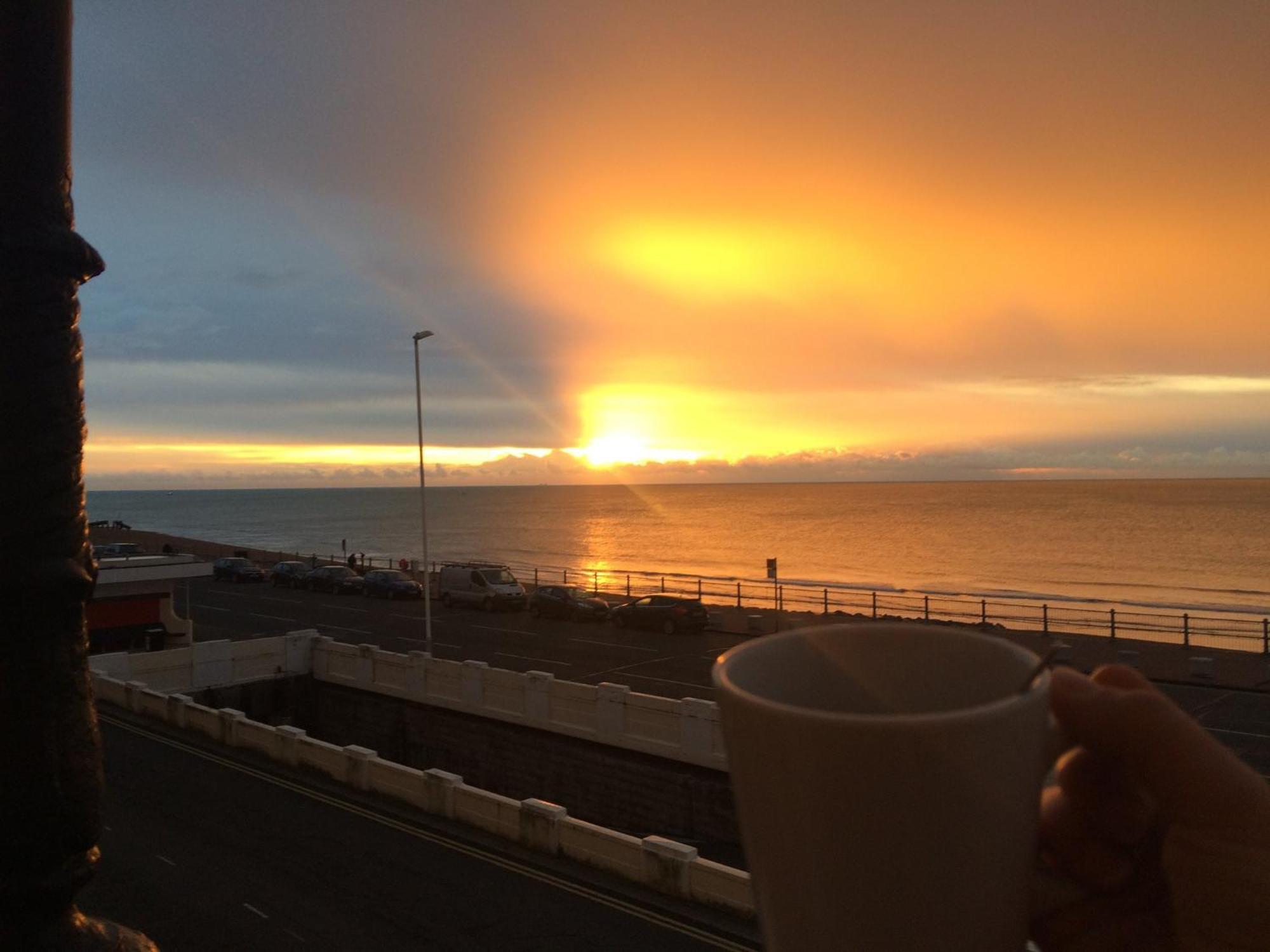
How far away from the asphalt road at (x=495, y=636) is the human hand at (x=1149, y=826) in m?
20.4

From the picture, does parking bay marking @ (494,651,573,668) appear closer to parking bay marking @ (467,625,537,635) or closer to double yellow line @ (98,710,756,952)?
parking bay marking @ (467,625,537,635)

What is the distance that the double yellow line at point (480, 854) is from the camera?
1009 centimetres

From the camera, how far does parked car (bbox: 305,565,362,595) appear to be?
4597cm

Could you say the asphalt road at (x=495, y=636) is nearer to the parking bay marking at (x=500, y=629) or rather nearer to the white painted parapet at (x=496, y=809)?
the parking bay marking at (x=500, y=629)

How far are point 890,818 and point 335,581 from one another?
4798 cm

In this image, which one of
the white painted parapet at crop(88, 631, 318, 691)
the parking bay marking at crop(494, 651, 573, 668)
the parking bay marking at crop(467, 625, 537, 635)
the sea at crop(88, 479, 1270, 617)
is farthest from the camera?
the sea at crop(88, 479, 1270, 617)

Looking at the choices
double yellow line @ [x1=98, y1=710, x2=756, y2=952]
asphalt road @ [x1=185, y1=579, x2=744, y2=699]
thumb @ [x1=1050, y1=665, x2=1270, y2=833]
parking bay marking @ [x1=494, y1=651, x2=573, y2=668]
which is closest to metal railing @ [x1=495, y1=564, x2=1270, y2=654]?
asphalt road @ [x1=185, y1=579, x2=744, y2=699]

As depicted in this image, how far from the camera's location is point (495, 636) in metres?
32.0

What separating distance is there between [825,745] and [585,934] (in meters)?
9.97

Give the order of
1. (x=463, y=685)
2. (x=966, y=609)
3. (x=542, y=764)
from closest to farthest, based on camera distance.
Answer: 1. (x=542, y=764)
2. (x=463, y=685)
3. (x=966, y=609)

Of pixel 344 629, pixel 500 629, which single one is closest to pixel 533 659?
pixel 500 629

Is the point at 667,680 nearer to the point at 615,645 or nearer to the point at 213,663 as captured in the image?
the point at 615,645

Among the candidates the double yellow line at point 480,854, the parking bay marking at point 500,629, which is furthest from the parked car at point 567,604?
the double yellow line at point 480,854

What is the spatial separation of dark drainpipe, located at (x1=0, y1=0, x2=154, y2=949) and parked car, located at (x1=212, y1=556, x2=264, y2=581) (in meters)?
53.4
